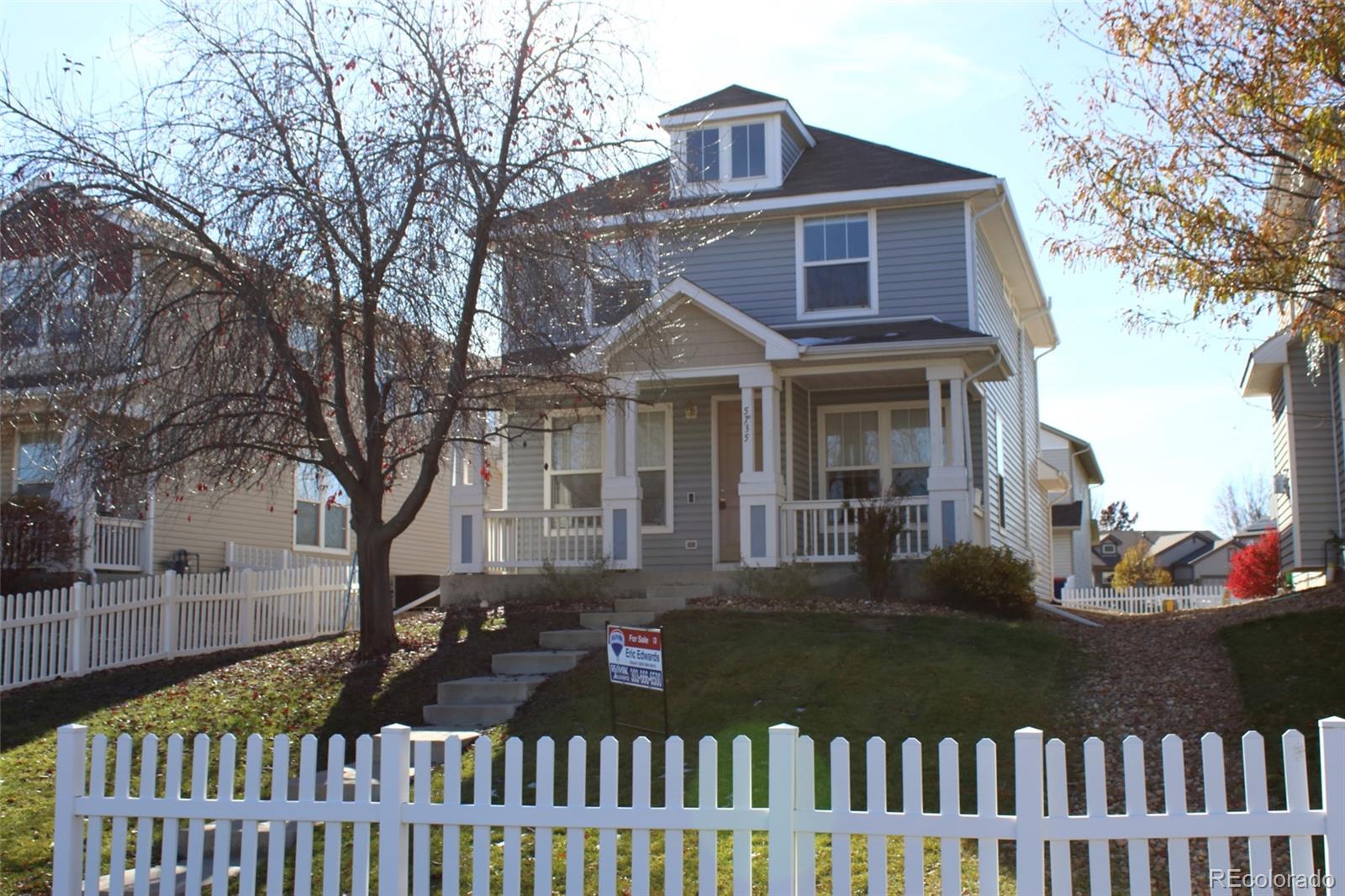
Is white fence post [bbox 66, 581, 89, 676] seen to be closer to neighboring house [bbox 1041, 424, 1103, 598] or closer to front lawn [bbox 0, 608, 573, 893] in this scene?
front lawn [bbox 0, 608, 573, 893]

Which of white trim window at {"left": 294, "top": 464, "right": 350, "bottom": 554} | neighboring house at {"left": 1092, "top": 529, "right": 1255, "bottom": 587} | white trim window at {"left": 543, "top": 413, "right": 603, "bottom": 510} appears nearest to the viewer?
white trim window at {"left": 543, "top": 413, "right": 603, "bottom": 510}

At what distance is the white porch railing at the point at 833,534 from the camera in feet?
53.8

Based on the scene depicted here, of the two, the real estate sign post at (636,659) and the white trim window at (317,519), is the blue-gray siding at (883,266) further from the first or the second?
the real estate sign post at (636,659)

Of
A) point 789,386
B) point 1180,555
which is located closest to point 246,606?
point 789,386

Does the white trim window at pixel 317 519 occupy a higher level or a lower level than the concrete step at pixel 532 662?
higher

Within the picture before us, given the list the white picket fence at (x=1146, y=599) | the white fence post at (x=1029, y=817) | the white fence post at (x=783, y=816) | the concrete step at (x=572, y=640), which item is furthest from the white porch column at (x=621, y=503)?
the white picket fence at (x=1146, y=599)

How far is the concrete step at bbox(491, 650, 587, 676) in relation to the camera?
40.9 ft

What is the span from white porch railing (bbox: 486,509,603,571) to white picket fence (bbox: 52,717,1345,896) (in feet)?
36.4

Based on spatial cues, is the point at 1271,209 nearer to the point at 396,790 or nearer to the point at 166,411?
the point at 396,790

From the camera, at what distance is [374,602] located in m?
13.5

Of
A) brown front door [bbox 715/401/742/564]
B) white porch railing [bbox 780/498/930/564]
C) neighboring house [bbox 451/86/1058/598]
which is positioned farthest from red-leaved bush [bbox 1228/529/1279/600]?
brown front door [bbox 715/401/742/564]

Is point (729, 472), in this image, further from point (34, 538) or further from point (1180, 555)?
point (1180, 555)

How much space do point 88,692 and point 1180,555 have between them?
74300mm

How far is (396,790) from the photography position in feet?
18.1
